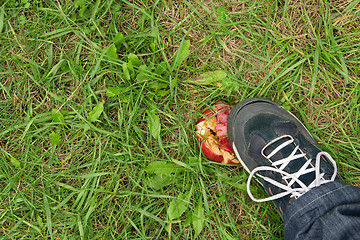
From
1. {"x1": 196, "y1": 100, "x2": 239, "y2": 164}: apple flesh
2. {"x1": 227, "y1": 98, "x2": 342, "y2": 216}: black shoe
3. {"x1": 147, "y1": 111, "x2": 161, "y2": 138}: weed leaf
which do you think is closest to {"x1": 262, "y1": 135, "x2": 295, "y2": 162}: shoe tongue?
{"x1": 227, "y1": 98, "x2": 342, "y2": 216}: black shoe

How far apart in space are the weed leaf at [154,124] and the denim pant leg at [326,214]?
3.07 feet

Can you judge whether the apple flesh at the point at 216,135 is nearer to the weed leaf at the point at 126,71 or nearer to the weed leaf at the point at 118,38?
the weed leaf at the point at 126,71

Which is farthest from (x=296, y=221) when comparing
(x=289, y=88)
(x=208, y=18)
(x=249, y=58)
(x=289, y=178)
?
(x=208, y=18)

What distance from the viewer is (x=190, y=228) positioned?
196cm

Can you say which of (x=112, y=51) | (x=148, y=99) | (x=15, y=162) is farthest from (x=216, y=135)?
(x=15, y=162)

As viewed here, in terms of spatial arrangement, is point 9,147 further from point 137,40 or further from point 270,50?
point 270,50

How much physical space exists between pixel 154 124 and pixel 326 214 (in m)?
1.14

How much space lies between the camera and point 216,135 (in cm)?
205

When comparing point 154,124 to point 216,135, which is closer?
point 154,124

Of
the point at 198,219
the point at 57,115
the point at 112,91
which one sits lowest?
the point at 198,219

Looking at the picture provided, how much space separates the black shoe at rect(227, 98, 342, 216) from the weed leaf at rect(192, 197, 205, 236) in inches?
13.8

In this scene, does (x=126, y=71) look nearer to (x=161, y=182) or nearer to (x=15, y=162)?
(x=161, y=182)

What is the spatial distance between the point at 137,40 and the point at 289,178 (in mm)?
1368

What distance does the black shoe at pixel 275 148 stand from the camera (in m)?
1.85
